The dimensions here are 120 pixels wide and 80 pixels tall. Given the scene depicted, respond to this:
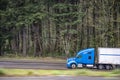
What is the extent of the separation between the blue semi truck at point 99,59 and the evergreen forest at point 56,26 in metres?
10.8

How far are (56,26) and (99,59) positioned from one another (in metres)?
15.1

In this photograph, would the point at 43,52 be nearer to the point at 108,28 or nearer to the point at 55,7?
the point at 55,7

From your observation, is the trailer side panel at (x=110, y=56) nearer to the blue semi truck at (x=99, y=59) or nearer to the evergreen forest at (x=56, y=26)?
the blue semi truck at (x=99, y=59)

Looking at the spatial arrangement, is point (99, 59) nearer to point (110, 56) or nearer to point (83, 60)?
point (110, 56)

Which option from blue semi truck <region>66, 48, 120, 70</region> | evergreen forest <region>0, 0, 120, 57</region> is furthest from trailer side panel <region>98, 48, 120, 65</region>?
evergreen forest <region>0, 0, 120, 57</region>

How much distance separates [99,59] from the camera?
39.0 meters

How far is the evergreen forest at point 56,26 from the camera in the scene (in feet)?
165

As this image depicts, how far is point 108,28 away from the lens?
164 feet

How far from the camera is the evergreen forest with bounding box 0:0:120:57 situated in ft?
165

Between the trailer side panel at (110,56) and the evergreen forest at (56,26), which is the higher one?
the evergreen forest at (56,26)

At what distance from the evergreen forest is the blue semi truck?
10.8m

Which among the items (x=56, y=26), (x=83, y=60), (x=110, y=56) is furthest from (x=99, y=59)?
(x=56, y=26)

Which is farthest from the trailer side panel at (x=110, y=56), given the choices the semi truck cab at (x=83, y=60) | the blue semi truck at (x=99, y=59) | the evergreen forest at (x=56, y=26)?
the evergreen forest at (x=56, y=26)

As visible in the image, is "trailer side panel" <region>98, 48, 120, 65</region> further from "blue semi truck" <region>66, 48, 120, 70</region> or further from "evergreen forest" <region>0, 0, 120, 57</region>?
"evergreen forest" <region>0, 0, 120, 57</region>
